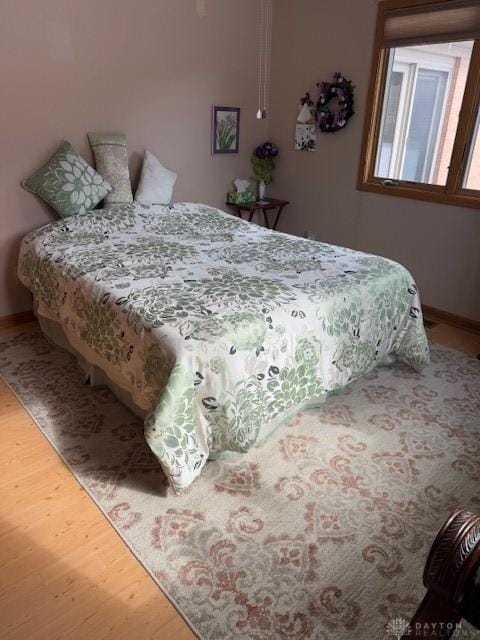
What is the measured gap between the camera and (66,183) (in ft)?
10.1

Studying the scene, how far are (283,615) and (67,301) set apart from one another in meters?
1.74

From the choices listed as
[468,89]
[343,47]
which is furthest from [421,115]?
[343,47]

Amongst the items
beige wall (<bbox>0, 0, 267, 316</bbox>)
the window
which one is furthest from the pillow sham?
the window

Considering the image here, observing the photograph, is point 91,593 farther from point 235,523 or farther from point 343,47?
point 343,47

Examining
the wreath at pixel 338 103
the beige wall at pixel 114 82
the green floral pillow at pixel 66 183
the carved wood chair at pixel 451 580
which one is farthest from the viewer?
the wreath at pixel 338 103

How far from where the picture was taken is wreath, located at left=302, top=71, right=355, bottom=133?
3.69 metres

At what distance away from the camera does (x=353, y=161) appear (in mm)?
3838

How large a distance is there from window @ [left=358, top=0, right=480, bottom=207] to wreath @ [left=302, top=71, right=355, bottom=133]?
18cm

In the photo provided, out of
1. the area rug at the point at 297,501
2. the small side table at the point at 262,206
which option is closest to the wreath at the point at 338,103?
the small side table at the point at 262,206

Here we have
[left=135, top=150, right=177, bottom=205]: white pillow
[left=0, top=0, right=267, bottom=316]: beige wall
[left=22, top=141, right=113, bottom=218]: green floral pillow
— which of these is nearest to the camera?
[left=0, top=0, right=267, bottom=316]: beige wall

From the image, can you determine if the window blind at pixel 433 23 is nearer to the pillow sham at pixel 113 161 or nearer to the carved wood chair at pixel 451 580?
the pillow sham at pixel 113 161

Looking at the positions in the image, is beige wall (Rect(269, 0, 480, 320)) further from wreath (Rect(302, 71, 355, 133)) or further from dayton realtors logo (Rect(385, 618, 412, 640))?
dayton realtors logo (Rect(385, 618, 412, 640))

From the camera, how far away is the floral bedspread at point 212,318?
174 centimetres

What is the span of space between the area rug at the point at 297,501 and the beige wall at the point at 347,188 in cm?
115
